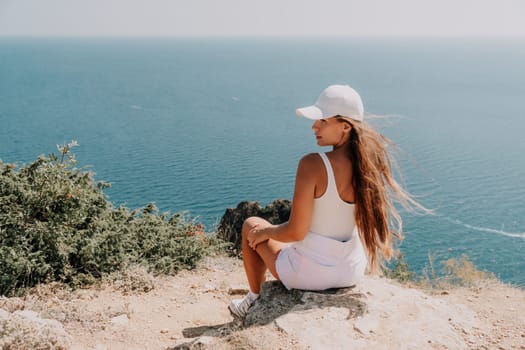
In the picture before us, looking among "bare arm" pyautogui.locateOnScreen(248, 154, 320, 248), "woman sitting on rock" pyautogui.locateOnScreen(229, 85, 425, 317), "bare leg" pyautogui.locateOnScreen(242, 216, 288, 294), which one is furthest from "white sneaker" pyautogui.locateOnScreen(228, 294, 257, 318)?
"bare arm" pyautogui.locateOnScreen(248, 154, 320, 248)

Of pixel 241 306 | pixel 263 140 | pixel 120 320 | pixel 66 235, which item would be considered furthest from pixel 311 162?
pixel 263 140

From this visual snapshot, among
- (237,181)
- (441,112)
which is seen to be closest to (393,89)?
(441,112)

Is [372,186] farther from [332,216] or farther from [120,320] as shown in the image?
[120,320]

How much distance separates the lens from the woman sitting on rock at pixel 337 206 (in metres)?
3.61

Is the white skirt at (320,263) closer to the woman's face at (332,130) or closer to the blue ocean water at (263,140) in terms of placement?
the woman's face at (332,130)

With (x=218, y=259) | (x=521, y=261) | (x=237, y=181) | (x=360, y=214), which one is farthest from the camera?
(x=237, y=181)

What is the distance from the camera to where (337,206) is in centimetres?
377

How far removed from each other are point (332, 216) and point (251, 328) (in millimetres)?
1060

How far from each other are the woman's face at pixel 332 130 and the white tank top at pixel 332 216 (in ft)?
1.14

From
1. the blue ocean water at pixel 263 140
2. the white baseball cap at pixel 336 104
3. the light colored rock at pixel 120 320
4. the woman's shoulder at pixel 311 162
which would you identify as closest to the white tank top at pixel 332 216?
the woman's shoulder at pixel 311 162

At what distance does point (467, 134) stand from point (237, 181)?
3186 centimetres

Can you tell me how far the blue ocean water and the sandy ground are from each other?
10.2 ft

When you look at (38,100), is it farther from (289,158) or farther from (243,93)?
(289,158)

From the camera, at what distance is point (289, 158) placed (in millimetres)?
48719
